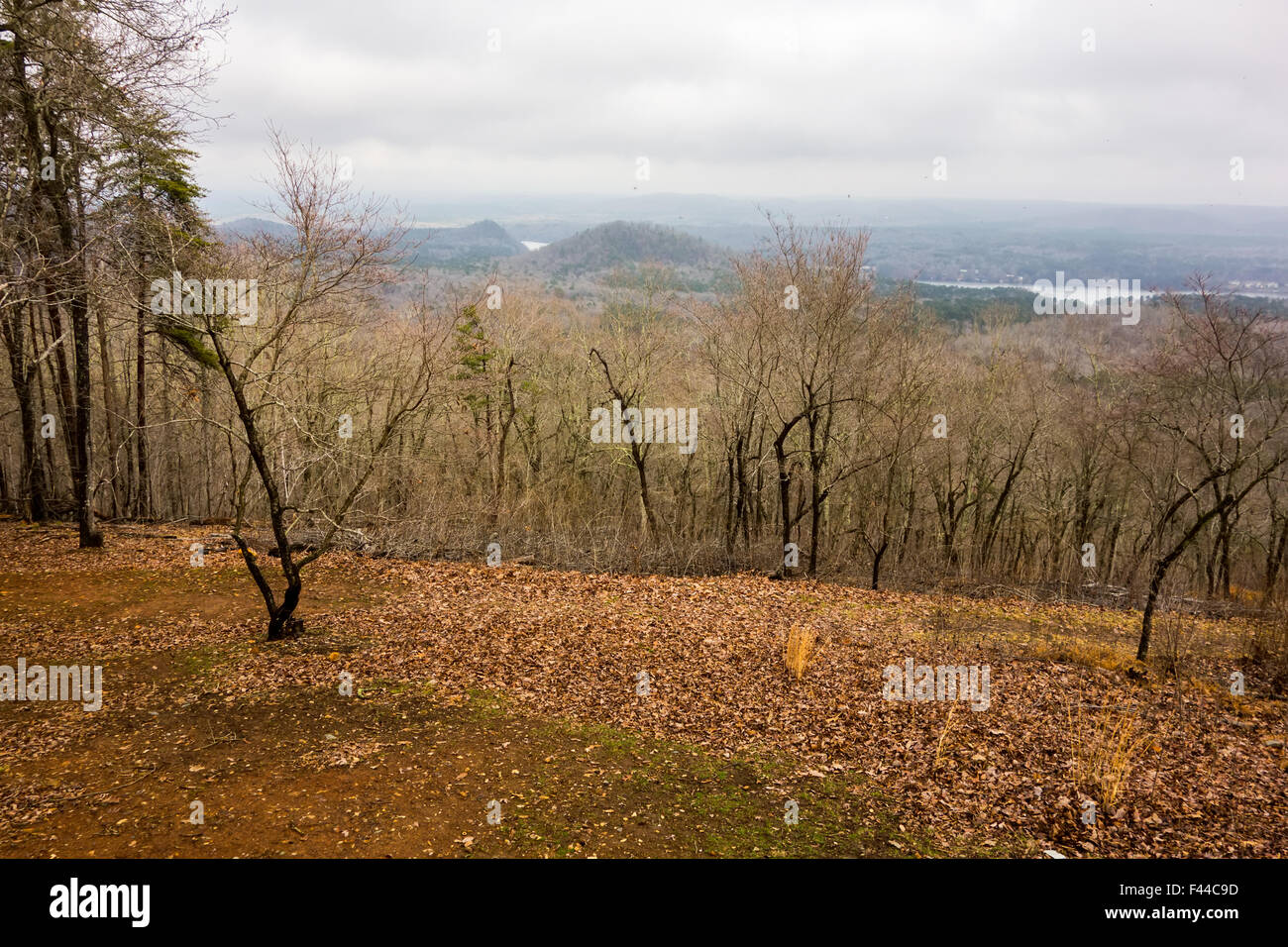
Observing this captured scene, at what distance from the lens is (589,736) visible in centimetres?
812

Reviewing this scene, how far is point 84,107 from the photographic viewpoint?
1064cm

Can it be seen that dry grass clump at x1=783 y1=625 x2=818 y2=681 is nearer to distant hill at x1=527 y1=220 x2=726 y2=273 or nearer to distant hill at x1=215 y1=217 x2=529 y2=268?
distant hill at x1=527 y1=220 x2=726 y2=273

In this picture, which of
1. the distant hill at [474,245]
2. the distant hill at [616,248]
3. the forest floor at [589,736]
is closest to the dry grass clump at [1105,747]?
the forest floor at [589,736]

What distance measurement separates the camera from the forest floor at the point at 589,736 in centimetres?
612

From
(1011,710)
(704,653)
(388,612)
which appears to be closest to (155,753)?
(388,612)

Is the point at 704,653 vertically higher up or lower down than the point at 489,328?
lower down

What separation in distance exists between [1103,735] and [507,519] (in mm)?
15890

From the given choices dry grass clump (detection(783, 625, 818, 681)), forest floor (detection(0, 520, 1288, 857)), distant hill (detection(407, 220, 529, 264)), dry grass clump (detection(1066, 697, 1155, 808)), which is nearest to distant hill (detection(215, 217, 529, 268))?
distant hill (detection(407, 220, 529, 264))

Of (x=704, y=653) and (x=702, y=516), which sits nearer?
(x=704, y=653)

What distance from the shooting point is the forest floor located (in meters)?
6.12

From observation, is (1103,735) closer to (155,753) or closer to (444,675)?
(444,675)

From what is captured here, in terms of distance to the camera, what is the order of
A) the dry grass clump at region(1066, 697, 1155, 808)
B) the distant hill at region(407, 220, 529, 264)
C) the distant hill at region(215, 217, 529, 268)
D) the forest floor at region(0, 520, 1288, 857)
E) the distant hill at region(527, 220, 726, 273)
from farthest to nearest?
the distant hill at region(407, 220, 529, 264) < the distant hill at region(215, 217, 529, 268) < the distant hill at region(527, 220, 726, 273) < the dry grass clump at region(1066, 697, 1155, 808) < the forest floor at region(0, 520, 1288, 857)

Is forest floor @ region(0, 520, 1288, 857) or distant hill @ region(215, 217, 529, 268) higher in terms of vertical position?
distant hill @ region(215, 217, 529, 268)

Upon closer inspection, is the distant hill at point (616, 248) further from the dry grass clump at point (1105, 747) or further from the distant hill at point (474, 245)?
the dry grass clump at point (1105, 747)
